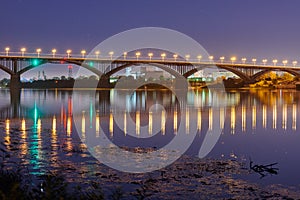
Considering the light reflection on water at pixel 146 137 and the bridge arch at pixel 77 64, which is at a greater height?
the bridge arch at pixel 77 64

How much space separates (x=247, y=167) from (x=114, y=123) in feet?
41.1

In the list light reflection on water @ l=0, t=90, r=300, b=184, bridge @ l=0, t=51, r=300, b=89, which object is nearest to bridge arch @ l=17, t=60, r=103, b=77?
bridge @ l=0, t=51, r=300, b=89

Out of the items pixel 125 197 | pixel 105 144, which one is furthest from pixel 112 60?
pixel 125 197

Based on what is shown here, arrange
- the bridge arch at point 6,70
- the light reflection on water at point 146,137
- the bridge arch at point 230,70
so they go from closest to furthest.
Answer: the light reflection on water at point 146,137
the bridge arch at point 6,70
the bridge arch at point 230,70

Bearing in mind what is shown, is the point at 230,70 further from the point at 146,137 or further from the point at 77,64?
the point at 146,137

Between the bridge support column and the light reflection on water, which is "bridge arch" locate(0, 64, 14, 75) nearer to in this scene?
the bridge support column

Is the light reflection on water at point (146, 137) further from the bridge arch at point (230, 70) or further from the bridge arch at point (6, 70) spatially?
the bridge arch at point (230, 70)

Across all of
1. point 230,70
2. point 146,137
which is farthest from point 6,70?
point 146,137

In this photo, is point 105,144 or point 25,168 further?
point 105,144

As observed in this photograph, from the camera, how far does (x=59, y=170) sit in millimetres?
11516

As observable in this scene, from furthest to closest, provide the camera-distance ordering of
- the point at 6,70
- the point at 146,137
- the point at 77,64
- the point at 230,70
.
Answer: the point at 230,70, the point at 77,64, the point at 6,70, the point at 146,137

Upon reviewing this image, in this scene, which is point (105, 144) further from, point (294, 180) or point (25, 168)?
point (294, 180)

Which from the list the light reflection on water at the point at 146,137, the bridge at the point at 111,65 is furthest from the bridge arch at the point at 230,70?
the light reflection on water at the point at 146,137

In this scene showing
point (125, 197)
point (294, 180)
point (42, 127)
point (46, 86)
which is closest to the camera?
point (125, 197)
